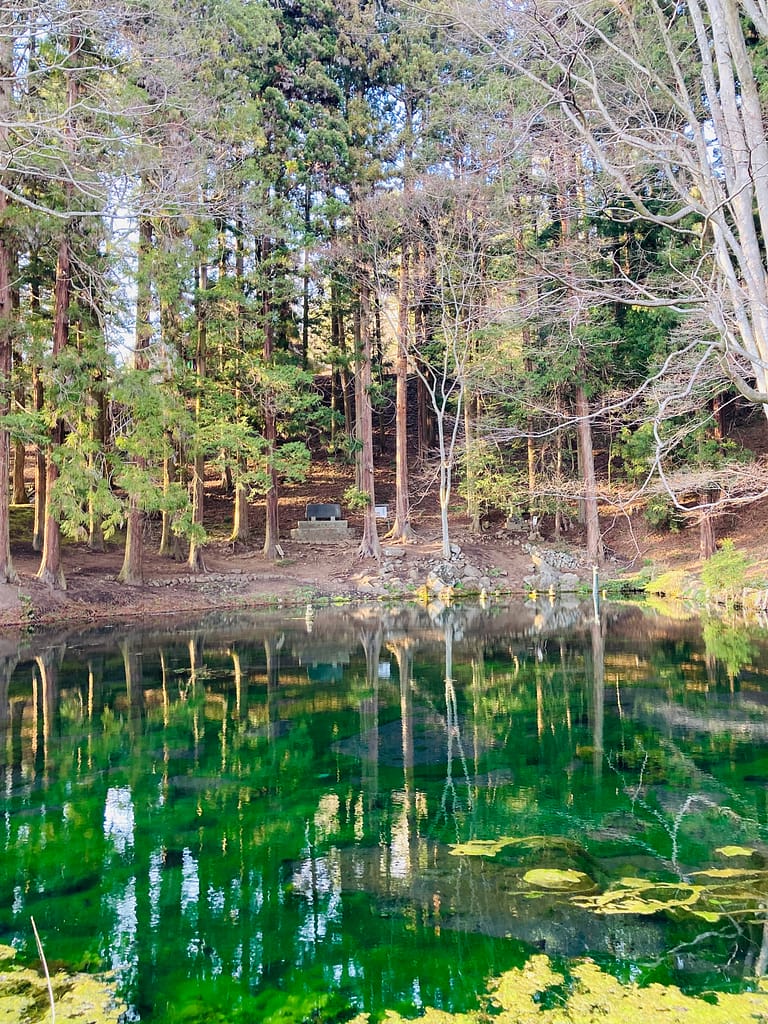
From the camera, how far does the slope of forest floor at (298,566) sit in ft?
51.2

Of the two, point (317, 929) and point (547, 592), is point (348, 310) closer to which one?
point (547, 592)

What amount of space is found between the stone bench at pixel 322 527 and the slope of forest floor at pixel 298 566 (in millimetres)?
362

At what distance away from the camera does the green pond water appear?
11.2ft

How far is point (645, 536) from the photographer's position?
23.1 meters

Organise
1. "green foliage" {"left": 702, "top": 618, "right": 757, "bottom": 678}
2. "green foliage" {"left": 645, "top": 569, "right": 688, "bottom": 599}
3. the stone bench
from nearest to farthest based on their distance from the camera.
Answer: "green foliage" {"left": 702, "top": 618, "right": 757, "bottom": 678} < "green foliage" {"left": 645, "top": 569, "right": 688, "bottom": 599} < the stone bench

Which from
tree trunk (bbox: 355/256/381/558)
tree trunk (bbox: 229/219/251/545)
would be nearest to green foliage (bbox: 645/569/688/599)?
tree trunk (bbox: 355/256/381/558)

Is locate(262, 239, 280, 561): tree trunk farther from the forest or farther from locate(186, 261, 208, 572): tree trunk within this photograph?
locate(186, 261, 208, 572): tree trunk

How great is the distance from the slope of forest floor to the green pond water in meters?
5.14

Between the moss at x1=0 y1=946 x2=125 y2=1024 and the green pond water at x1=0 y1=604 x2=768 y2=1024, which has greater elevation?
→ the green pond water at x1=0 y1=604 x2=768 y2=1024

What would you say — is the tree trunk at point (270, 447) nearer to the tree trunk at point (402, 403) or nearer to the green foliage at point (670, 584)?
the tree trunk at point (402, 403)

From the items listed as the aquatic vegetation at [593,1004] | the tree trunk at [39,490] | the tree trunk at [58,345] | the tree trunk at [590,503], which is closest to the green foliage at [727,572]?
the tree trunk at [590,503]

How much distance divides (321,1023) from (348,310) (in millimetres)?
21467

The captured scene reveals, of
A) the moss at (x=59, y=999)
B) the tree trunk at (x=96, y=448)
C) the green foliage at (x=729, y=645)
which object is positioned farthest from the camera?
the tree trunk at (x=96, y=448)

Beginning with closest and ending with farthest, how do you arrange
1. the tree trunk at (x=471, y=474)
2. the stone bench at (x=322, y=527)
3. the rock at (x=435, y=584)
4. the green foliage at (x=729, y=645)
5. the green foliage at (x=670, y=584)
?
the green foliage at (x=729, y=645), the green foliage at (x=670, y=584), the rock at (x=435, y=584), the stone bench at (x=322, y=527), the tree trunk at (x=471, y=474)
